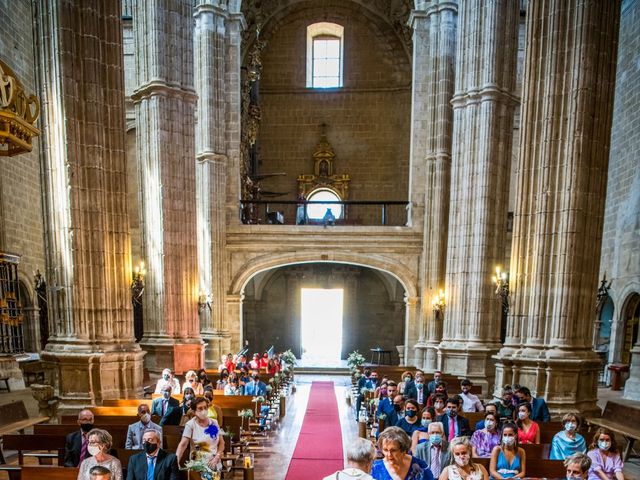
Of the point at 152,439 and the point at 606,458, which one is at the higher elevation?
the point at 152,439

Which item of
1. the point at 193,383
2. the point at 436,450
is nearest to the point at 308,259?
the point at 193,383

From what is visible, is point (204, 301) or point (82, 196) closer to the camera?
point (82, 196)

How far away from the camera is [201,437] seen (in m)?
5.98

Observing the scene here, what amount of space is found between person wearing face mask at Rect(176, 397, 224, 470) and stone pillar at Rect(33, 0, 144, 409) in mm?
3230

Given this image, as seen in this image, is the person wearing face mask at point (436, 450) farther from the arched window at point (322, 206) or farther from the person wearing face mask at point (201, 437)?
the arched window at point (322, 206)

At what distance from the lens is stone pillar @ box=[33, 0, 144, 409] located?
27.1 ft

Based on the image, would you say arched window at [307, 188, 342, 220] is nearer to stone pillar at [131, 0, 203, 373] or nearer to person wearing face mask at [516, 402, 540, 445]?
stone pillar at [131, 0, 203, 373]

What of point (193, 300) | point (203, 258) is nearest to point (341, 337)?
point (203, 258)

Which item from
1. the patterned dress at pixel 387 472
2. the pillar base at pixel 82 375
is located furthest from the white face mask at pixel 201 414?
the pillar base at pixel 82 375

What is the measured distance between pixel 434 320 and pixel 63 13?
13864mm

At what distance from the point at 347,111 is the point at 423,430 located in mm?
21877

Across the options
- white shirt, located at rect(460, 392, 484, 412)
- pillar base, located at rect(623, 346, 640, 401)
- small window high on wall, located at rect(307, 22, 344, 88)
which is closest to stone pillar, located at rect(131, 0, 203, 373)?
white shirt, located at rect(460, 392, 484, 412)

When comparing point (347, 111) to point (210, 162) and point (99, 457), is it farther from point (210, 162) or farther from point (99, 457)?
point (99, 457)

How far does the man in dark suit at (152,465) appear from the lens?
4980mm
